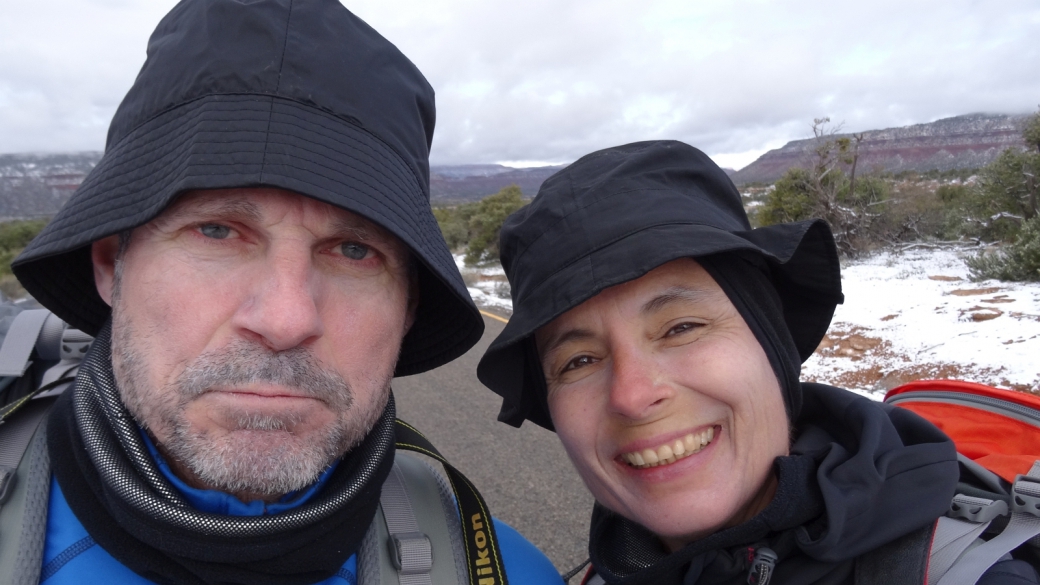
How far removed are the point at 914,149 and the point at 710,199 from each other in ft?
Result: 305

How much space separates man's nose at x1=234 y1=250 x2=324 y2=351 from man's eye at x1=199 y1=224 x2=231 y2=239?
0.31 feet

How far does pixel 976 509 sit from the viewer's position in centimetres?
124

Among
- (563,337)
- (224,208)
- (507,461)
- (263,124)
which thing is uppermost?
(263,124)

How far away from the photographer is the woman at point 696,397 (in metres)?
1.32

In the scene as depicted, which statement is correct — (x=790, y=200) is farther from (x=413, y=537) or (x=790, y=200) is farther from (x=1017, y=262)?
(x=413, y=537)

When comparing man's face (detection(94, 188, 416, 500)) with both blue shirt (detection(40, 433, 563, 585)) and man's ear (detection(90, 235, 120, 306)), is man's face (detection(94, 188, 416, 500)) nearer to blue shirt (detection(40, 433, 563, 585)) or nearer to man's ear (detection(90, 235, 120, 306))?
blue shirt (detection(40, 433, 563, 585))

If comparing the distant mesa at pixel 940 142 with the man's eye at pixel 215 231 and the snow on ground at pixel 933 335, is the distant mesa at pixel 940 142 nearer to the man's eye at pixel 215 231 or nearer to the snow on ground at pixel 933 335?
the snow on ground at pixel 933 335

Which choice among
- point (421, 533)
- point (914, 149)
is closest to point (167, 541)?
point (421, 533)

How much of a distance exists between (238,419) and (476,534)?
61 centimetres

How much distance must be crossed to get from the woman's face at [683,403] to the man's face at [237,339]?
2.02 ft

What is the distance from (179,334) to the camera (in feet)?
3.97

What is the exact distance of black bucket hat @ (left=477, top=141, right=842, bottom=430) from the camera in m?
1.40

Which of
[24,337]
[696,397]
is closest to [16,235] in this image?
[24,337]

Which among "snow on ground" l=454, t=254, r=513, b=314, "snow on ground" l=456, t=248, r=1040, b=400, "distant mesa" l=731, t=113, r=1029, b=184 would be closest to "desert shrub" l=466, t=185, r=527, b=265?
"snow on ground" l=454, t=254, r=513, b=314
